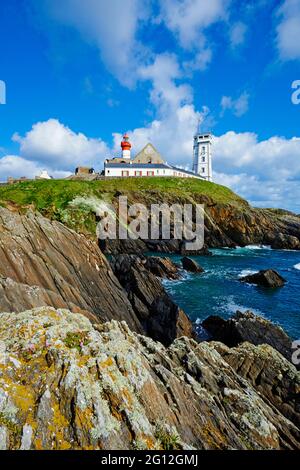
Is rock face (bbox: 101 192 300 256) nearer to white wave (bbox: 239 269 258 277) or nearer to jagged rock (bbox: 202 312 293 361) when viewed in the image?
white wave (bbox: 239 269 258 277)

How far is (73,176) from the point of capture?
127125mm

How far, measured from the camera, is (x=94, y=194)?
95.5 metres

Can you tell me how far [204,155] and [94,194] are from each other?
81.6 m

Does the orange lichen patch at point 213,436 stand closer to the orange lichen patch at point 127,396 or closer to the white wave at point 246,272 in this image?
the orange lichen patch at point 127,396

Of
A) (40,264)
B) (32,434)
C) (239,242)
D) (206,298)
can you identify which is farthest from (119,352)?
(239,242)

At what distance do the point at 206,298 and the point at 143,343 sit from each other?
29.0 m

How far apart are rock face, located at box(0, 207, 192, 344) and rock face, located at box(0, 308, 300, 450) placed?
6897mm

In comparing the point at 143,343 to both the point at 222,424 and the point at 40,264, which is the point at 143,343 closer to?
the point at 222,424

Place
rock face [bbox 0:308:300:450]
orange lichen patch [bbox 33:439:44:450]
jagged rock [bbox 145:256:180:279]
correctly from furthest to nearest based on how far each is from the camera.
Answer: jagged rock [bbox 145:256:180:279] < rock face [bbox 0:308:300:450] < orange lichen patch [bbox 33:439:44:450]

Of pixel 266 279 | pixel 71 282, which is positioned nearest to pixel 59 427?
pixel 71 282

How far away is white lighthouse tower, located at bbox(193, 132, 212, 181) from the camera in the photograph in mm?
149500

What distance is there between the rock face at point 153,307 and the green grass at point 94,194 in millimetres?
42440

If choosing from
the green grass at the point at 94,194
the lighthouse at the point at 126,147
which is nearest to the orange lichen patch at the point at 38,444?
the green grass at the point at 94,194

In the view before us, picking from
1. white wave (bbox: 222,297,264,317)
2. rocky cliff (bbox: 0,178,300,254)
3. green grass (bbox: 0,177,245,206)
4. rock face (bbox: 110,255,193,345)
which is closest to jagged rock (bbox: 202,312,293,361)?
rock face (bbox: 110,255,193,345)
